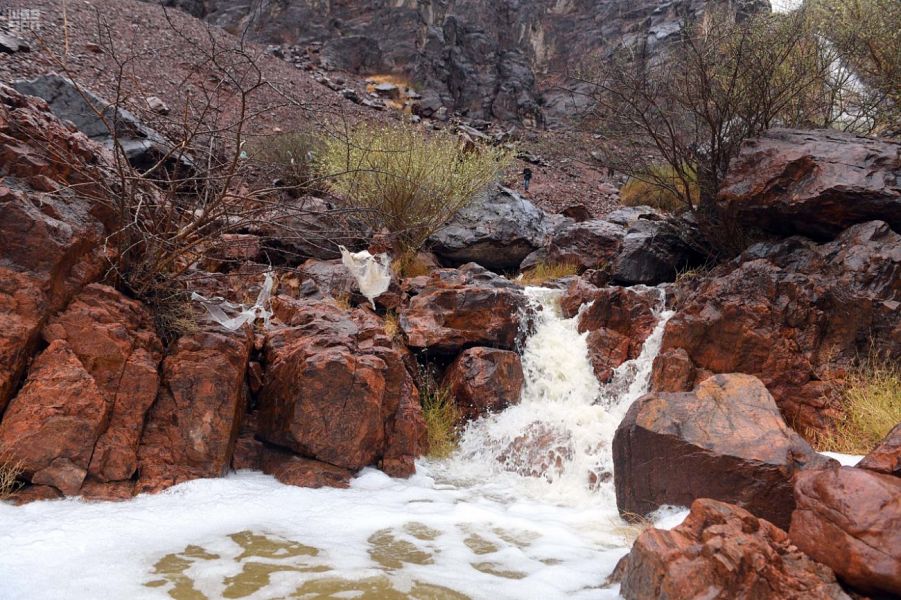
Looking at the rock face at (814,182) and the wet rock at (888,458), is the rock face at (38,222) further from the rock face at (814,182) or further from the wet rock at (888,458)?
the rock face at (814,182)

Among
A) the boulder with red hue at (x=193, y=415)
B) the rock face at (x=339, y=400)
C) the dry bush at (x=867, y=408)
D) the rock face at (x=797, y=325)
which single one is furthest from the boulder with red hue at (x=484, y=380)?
the dry bush at (x=867, y=408)

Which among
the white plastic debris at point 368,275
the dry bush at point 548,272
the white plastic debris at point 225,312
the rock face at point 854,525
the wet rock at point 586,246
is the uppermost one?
the wet rock at point 586,246

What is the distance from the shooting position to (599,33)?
33.0 metres

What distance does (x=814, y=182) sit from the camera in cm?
597

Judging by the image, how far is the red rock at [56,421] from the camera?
131 inches

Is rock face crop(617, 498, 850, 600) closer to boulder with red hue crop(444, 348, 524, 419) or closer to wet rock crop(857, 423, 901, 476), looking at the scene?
wet rock crop(857, 423, 901, 476)

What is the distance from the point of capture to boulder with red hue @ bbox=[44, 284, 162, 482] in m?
3.64

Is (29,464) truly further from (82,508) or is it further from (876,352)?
(876,352)

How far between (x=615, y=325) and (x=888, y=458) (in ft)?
13.3

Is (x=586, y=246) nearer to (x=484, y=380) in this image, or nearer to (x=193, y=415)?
(x=484, y=380)

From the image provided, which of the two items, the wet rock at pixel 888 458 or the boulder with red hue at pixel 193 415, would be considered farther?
the boulder with red hue at pixel 193 415

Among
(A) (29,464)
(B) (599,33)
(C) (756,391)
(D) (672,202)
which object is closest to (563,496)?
(C) (756,391)

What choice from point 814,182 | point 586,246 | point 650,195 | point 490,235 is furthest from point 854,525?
point 650,195

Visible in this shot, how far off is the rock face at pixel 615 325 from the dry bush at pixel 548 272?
7.81ft
